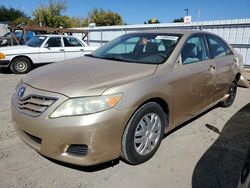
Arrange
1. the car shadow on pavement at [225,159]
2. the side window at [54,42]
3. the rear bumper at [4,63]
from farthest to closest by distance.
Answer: the side window at [54,42], the rear bumper at [4,63], the car shadow on pavement at [225,159]

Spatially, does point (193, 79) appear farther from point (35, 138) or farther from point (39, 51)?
point (39, 51)

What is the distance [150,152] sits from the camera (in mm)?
3102

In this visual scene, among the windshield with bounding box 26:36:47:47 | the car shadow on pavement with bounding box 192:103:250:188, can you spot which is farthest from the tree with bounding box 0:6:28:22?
the car shadow on pavement with bounding box 192:103:250:188

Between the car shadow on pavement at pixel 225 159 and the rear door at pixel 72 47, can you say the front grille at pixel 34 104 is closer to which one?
the car shadow on pavement at pixel 225 159

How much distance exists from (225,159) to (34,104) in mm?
2469

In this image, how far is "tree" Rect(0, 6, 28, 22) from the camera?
140 ft

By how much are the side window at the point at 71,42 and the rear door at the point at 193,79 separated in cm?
707

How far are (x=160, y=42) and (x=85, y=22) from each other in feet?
151

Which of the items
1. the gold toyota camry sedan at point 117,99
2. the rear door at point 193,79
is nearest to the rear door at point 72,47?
the gold toyota camry sedan at point 117,99

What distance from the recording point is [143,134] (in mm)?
2945

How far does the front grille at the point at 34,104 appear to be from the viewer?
8.19 ft

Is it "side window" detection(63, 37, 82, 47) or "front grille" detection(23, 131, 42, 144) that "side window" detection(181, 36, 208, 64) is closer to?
"front grille" detection(23, 131, 42, 144)

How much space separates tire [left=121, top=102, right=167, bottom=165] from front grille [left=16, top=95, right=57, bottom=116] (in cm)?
88

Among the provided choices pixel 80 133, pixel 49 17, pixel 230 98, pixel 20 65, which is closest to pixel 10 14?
pixel 49 17
